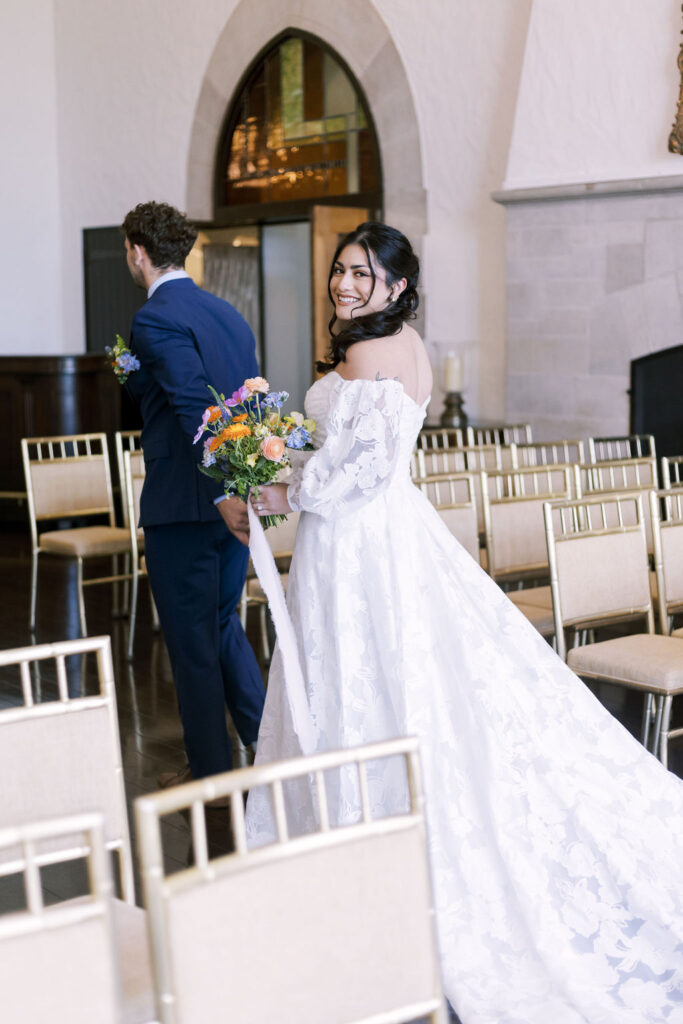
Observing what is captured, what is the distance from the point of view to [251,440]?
2809 millimetres

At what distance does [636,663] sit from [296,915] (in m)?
2.46

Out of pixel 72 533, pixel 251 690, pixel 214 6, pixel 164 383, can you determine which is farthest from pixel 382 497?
pixel 214 6

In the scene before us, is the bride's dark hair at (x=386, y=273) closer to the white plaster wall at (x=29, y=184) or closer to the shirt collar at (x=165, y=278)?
the shirt collar at (x=165, y=278)

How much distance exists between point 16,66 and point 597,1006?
1054cm

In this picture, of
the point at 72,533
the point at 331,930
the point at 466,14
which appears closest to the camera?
the point at 331,930

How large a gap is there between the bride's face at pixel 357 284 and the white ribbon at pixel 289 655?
1.79ft

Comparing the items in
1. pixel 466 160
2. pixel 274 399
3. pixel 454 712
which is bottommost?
pixel 454 712

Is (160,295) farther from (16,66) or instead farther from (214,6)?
(16,66)

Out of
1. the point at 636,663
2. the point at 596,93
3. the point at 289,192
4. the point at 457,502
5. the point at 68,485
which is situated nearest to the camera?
the point at 636,663

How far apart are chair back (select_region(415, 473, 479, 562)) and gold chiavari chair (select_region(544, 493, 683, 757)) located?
0.59 meters

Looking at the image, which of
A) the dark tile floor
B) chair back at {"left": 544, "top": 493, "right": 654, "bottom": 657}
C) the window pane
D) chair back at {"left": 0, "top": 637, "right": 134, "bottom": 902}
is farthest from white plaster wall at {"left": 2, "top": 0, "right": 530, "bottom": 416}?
chair back at {"left": 0, "top": 637, "right": 134, "bottom": 902}

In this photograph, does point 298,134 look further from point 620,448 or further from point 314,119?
point 620,448

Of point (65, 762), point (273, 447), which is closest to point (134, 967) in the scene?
point (65, 762)

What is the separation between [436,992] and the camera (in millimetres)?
1455
